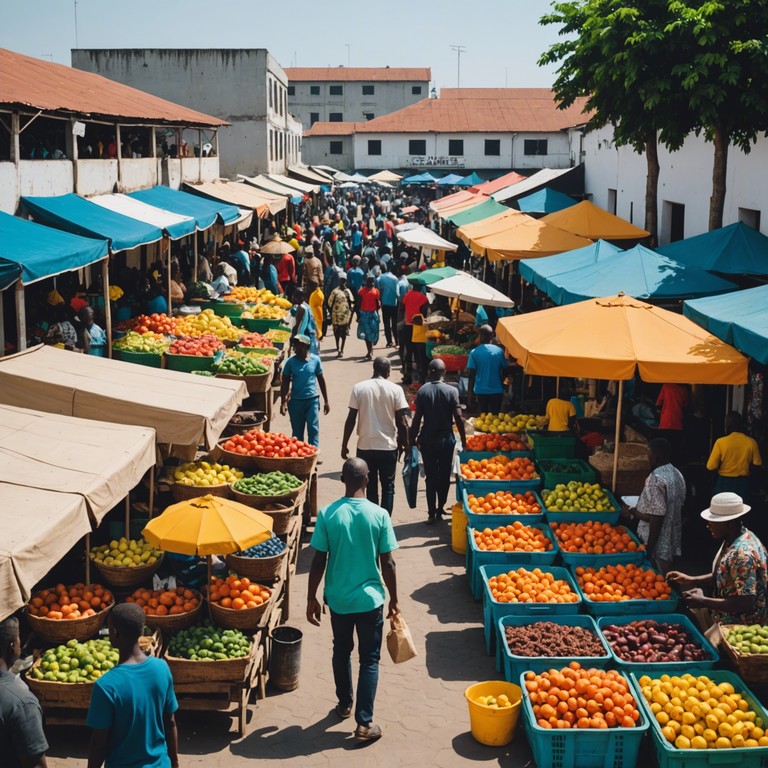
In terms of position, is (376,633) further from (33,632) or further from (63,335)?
(63,335)

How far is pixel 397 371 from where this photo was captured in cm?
1831

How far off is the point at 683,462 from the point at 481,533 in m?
2.90

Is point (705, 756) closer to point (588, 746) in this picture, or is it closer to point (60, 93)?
point (588, 746)

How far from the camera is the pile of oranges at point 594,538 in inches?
326

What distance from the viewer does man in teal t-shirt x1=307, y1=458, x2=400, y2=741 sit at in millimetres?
6141

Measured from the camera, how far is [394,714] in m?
6.68

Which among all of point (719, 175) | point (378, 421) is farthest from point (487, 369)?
point (719, 175)

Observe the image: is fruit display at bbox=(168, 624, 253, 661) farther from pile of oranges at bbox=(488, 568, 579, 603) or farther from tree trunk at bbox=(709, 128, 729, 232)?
tree trunk at bbox=(709, 128, 729, 232)

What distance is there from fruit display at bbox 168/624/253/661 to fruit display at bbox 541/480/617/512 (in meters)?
3.52

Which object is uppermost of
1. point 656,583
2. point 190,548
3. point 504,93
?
point 504,93

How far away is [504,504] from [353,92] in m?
78.4

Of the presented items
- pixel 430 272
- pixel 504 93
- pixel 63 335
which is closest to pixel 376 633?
pixel 63 335

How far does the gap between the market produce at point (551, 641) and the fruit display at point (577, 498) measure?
6.73 ft

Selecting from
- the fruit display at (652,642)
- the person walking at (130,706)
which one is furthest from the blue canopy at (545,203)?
the person walking at (130,706)
